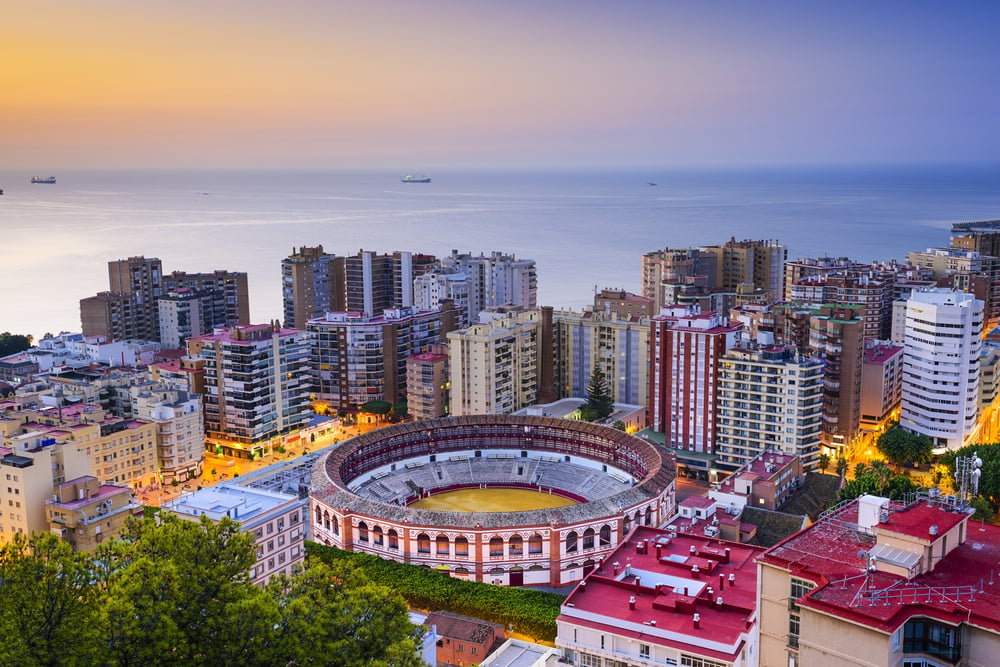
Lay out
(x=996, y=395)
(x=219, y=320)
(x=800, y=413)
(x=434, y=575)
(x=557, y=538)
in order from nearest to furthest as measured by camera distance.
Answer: (x=434, y=575) < (x=557, y=538) < (x=800, y=413) < (x=996, y=395) < (x=219, y=320)

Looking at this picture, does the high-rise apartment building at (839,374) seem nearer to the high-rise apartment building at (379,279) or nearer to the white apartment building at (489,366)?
the white apartment building at (489,366)

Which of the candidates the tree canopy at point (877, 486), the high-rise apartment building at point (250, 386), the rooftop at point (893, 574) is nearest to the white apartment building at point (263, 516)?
the high-rise apartment building at point (250, 386)

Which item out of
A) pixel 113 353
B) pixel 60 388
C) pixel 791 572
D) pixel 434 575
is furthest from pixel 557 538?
pixel 113 353

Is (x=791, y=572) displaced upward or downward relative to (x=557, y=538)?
upward

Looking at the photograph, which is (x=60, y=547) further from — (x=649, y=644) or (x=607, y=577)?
(x=607, y=577)

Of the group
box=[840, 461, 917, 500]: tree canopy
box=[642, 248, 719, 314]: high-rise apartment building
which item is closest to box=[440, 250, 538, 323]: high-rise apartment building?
box=[642, 248, 719, 314]: high-rise apartment building

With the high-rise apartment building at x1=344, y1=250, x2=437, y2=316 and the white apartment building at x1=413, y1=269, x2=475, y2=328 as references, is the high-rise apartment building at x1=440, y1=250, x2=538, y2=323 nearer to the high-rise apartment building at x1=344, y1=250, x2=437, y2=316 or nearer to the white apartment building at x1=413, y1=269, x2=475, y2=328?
the white apartment building at x1=413, y1=269, x2=475, y2=328
